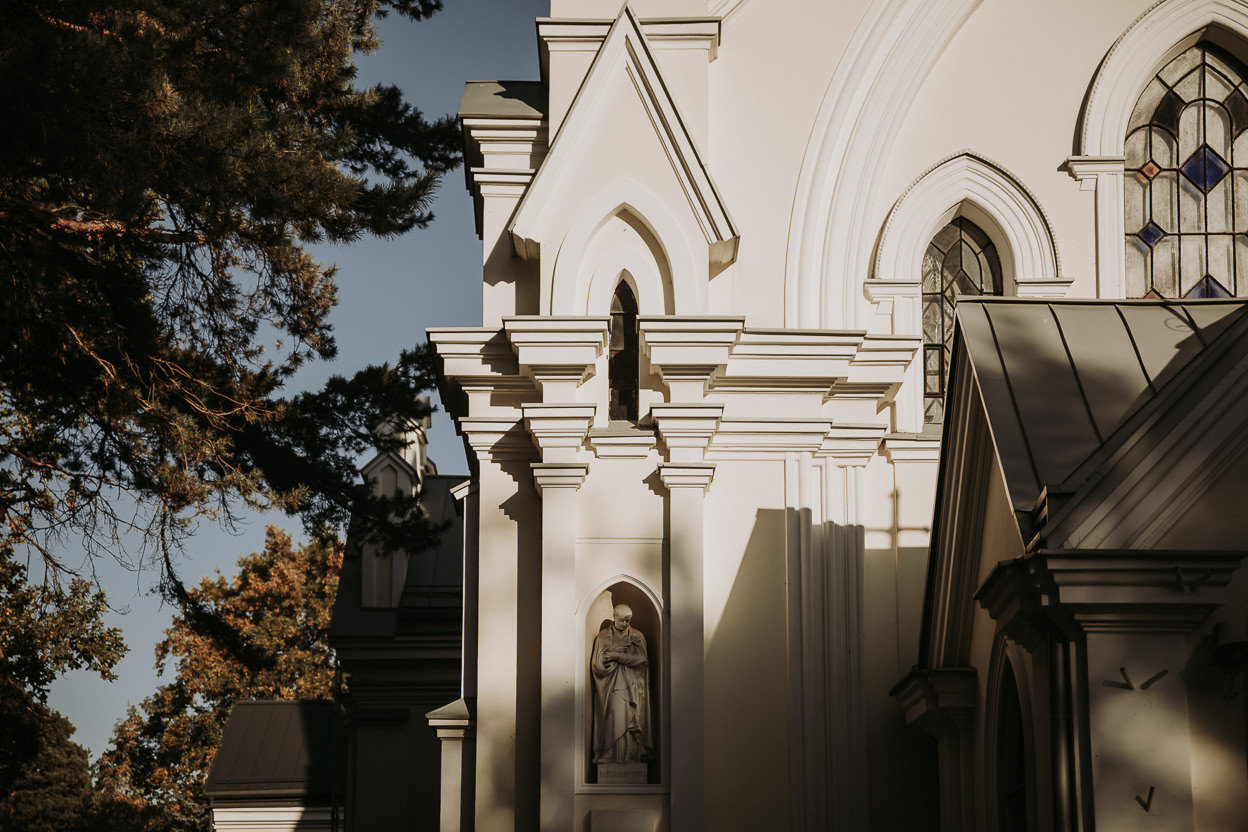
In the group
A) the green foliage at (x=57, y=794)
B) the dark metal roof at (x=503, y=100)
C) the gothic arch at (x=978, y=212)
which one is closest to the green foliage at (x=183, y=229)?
the dark metal roof at (x=503, y=100)

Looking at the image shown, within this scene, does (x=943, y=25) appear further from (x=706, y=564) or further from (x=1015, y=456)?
(x=1015, y=456)

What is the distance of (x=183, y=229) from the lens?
13.3 m

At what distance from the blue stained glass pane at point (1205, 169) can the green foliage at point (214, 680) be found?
1105 inches

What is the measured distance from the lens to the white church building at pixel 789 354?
1002 cm

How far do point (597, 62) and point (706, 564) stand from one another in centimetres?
382

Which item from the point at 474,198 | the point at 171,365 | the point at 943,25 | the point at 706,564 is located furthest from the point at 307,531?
the point at 943,25

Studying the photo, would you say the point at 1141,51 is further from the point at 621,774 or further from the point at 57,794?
the point at 57,794

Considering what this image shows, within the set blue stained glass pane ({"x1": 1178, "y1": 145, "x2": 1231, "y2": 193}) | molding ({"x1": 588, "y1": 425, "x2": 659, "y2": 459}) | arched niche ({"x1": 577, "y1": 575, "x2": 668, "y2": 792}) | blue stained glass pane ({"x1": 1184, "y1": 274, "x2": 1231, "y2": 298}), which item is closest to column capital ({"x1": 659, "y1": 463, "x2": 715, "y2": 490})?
molding ({"x1": 588, "y1": 425, "x2": 659, "y2": 459})

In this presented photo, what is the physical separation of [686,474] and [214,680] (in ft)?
98.8

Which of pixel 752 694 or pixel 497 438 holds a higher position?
pixel 497 438

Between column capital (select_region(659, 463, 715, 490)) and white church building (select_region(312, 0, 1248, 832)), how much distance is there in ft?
0.09

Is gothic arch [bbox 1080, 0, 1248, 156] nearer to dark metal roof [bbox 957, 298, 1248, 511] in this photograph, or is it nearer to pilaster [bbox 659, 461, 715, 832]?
dark metal roof [bbox 957, 298, 1248, 511]

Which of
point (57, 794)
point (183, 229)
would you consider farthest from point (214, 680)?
point (183, 229)

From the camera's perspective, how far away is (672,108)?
11.8 m
